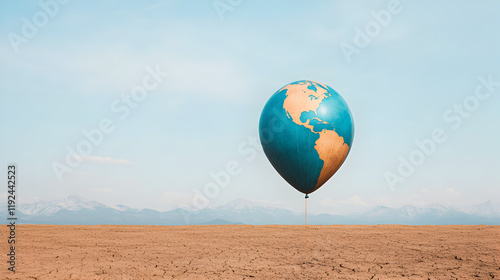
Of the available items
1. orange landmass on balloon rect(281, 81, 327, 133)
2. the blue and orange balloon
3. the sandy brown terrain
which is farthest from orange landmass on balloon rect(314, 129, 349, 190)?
the sandy brown terrain

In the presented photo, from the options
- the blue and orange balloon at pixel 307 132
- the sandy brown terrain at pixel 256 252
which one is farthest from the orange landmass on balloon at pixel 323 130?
the sandy brown terrain at pixel 256 252

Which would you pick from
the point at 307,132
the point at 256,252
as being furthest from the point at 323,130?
the point at 256,252

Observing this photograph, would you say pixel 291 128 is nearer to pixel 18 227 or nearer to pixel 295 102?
pixel 295 102

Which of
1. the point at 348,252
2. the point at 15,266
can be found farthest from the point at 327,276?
the point at 15,266

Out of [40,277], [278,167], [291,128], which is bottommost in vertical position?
[40,277]

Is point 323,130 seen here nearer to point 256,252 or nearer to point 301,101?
point 301,101

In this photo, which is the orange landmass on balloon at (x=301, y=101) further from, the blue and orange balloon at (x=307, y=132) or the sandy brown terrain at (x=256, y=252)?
the sandy brown terrain at (x=256, y=252)

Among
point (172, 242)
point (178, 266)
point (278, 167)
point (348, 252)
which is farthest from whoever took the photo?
point (172, 242)
